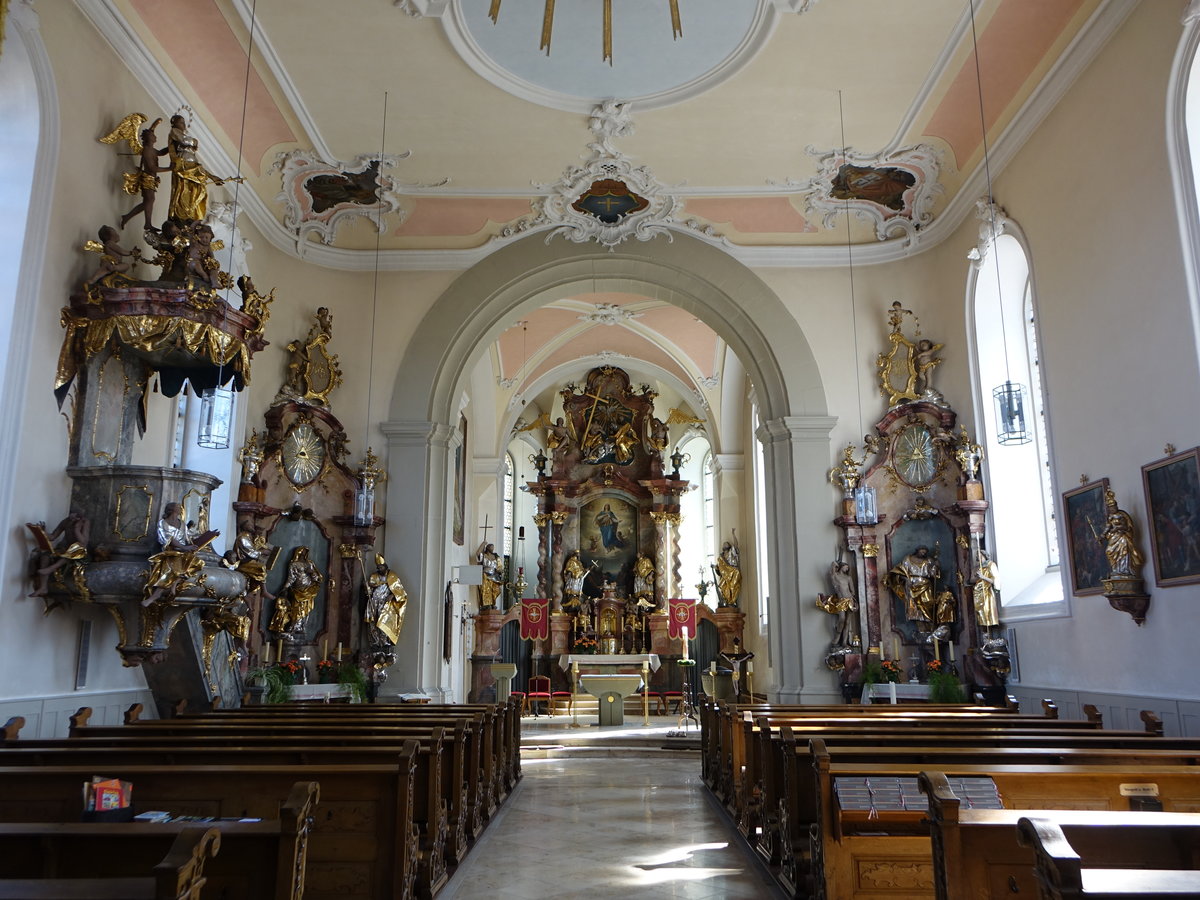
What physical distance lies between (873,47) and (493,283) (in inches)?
228

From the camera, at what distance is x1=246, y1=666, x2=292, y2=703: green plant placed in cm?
971

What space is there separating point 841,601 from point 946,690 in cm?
161

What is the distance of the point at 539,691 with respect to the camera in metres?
19.2

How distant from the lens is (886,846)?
158 inches

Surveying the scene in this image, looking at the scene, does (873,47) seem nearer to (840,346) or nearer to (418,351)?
(840,346)

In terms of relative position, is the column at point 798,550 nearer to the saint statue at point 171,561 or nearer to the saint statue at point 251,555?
the saint statue at point 251,555

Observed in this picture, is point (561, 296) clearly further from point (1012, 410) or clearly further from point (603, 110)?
point (1012, 410)

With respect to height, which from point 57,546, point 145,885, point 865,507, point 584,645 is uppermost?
point 865,507

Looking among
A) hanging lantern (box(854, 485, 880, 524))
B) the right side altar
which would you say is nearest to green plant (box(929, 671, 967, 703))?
the right side altar

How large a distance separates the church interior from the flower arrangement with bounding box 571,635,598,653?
4.47 meters

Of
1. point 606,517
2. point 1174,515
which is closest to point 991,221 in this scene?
point 1174,515

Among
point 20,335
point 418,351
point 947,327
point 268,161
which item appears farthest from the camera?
point 418,351

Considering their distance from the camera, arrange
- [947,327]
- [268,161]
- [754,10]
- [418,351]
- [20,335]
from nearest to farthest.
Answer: [20,335]
[754,10]
[268,161]
[947,327]
[418,351]

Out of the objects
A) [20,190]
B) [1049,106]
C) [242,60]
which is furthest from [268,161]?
[1049,106]
